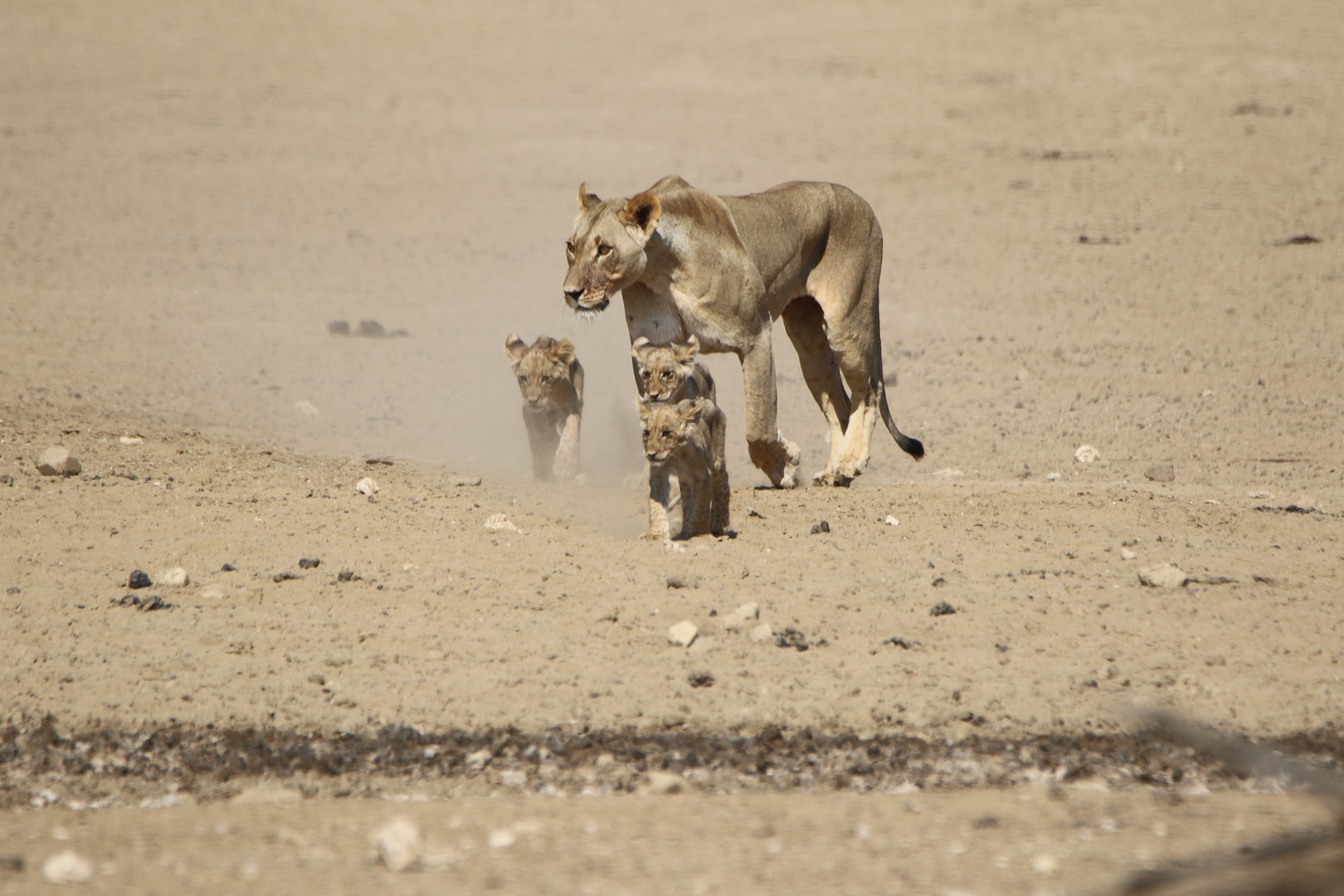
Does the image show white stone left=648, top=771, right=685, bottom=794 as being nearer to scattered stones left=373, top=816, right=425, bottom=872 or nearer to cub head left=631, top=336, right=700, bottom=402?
scattered stones left=373, top=816, right=425, bottom=872

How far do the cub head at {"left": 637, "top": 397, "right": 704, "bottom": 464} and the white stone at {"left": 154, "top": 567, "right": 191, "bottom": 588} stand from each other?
83.7 inches

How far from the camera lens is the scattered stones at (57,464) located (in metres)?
7.48

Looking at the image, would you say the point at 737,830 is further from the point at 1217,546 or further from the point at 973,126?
the point at 973,126

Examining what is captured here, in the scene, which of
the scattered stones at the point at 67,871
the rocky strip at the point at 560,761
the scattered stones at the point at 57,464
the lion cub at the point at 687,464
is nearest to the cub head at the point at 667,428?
the lion cub at the point at 687,464

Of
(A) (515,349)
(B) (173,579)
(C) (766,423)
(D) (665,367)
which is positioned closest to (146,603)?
(B) (173,579)

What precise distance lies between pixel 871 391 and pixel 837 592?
11.1 feet

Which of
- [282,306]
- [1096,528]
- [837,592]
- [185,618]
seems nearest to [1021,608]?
[837,592]

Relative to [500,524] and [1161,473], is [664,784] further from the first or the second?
[1161,473]

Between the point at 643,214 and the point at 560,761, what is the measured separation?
11.7 feet

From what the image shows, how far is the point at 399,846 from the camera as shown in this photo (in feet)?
11.8

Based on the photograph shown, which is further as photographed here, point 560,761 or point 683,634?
point 683,634

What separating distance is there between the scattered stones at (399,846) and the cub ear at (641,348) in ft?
13.1

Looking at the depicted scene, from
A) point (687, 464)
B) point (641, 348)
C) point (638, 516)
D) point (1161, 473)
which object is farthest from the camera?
point (1161, 473)

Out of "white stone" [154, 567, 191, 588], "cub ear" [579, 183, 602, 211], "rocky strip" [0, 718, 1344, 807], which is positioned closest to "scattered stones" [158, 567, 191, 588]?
"white stone" [154, 567, 191, 588]
